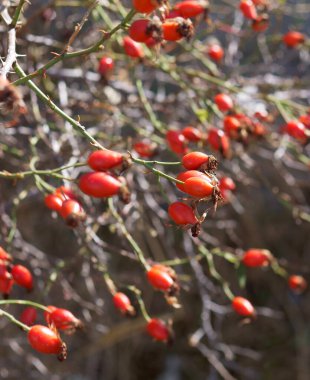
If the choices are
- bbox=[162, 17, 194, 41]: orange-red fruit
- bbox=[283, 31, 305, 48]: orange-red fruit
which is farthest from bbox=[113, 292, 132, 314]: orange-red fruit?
bbox=[283, 31, 305, 48]: orange-red fruit

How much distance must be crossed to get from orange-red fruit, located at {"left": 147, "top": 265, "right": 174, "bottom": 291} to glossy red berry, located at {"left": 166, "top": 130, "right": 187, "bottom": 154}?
50 centimetres

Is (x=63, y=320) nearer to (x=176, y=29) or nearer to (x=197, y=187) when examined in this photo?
(x=197, y=187)

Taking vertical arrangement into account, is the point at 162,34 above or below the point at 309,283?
above

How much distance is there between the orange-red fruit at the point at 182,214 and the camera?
48.1 inches

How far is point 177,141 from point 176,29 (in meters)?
0.55

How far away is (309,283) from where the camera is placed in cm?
377

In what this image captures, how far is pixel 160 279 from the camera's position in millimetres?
1480

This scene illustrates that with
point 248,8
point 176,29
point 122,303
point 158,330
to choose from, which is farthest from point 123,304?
point 248,8

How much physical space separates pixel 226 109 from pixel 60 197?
28.9 inches

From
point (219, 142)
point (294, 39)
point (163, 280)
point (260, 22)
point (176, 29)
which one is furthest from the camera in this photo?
point (294, 39)

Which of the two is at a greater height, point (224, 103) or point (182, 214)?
point (182, 214)

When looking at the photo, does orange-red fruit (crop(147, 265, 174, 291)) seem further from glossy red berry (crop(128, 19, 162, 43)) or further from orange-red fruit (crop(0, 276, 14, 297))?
glossy red berry (crop(128, 19, 162, 43))

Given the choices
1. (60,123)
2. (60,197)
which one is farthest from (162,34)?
(60,123)

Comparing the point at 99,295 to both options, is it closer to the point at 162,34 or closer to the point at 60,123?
the point at 60,123
